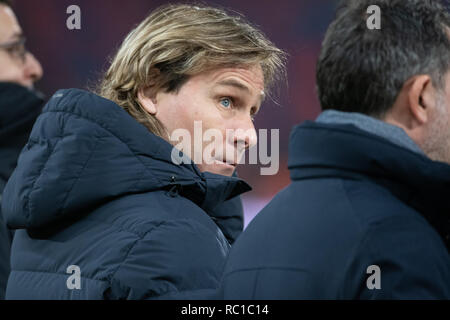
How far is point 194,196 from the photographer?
6.16 feet

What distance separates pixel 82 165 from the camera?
66.9 inches

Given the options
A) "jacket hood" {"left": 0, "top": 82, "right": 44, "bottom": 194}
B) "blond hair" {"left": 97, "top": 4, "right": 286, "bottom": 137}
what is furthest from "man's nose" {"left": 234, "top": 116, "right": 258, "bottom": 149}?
"jacket hood" {"left": 0, "top": 82, "right": 44, "bottom": 194}

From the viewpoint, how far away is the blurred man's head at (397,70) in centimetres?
131

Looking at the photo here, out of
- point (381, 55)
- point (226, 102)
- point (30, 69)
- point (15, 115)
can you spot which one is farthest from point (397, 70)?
point (30, 69)

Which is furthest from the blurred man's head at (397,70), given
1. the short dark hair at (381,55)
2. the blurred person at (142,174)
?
the blurred person at (142,174)

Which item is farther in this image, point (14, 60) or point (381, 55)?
point (14, 60)

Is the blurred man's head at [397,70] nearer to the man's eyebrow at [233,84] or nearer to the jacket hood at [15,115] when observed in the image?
the man's eyebrow at [233,84]

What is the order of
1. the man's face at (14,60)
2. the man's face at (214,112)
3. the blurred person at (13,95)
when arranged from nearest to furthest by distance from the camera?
the man's face at (214,112), the blurred person at (13,95), the man's face at (14,60)

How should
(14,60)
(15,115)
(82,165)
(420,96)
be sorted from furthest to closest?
(14,60) → (15,115) → (82,165) → (420,96)

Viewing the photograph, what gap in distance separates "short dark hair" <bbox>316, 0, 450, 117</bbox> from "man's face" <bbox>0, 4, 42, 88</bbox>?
2265mm

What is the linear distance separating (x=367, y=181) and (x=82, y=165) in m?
0.73

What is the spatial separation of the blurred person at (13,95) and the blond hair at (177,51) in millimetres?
1008

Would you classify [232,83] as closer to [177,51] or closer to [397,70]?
[177,51]
